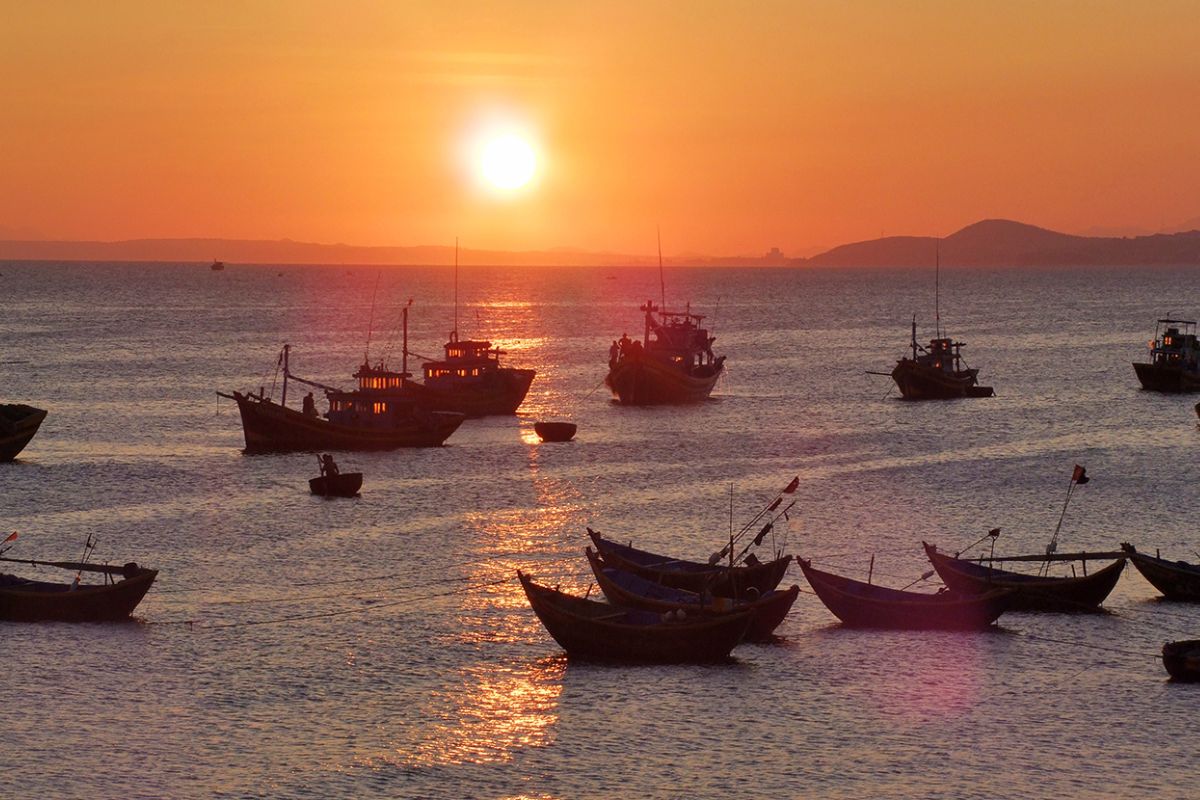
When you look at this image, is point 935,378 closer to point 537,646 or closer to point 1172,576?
point 1172,576

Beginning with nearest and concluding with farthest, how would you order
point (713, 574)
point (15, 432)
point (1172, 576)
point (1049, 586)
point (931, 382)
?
point (713, 574)
point (1049, 586)
point (1172, 576)
point (15, 432)
point (931, 382)

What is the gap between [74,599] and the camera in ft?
178

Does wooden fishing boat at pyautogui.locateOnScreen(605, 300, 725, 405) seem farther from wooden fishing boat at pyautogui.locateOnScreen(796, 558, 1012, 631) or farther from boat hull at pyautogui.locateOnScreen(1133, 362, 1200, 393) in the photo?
wooden fishing boat at pyautogui.locateOnScreen(796, 558, 1012, 631)

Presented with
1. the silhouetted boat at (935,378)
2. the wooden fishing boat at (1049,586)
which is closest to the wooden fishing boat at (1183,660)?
the wooden fishing boat at (1049,586)

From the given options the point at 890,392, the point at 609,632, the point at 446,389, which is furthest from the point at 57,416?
the point at 609,632

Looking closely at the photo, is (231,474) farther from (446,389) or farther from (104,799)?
(104,799)

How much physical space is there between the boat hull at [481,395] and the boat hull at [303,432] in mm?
14078

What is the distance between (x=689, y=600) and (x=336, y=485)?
107 feet

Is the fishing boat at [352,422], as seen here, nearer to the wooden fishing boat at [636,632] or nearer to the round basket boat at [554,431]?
the round basket boat at [554,431]

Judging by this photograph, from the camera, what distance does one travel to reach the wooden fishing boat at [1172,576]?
56.8 meters

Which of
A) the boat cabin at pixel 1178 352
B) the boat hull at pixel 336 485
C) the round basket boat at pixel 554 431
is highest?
the boat cabin at pixel 1178 352

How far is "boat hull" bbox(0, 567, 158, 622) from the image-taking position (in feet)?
178

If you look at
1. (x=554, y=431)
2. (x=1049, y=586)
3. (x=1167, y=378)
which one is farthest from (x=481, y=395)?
(x=1049, y=586)

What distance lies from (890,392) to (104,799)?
373 feet
